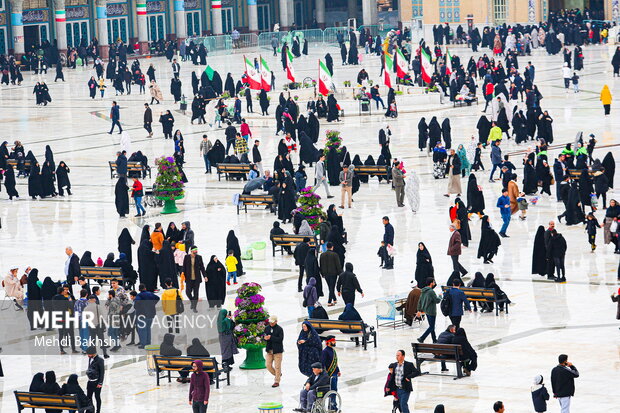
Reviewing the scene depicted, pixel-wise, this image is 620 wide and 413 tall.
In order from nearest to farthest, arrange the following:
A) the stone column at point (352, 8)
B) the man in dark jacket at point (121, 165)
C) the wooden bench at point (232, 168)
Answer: the man in dark jacket at point (121, 165) < the wooden bench at point (232, 168) < the stone column at point (352, 8)

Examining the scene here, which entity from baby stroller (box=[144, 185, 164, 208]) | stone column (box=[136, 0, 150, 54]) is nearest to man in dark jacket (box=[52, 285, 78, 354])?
baby stroller (box=[144, 185, 164, 208])

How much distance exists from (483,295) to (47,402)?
7565 mm

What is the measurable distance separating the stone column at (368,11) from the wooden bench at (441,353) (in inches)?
2826

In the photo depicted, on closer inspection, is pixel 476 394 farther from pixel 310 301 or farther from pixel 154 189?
pixel 154 189

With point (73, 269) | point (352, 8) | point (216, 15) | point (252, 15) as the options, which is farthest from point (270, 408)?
point (352, 8)

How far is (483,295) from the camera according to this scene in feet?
69.5

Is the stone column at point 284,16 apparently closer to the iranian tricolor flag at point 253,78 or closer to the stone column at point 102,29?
the stone column at point 102,29

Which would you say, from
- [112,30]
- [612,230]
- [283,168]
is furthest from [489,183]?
[112,30]

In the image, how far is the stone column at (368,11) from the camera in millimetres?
88625

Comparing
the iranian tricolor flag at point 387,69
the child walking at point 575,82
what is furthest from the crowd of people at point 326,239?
the child walking at point 575,82

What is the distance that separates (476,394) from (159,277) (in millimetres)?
8903

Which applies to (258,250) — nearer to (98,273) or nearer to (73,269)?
(98,273)

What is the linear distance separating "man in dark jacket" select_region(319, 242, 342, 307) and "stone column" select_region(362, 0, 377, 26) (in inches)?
2655

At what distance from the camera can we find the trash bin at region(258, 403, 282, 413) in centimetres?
1641
